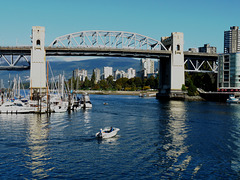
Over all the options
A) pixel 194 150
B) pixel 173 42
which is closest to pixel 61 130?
pixel 194 150

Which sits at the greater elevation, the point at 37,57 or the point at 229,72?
the point at 37,57

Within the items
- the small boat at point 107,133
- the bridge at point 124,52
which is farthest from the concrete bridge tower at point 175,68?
the small boat at point 107,133

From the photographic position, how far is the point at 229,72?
423 ft

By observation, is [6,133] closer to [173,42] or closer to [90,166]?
[90,166]

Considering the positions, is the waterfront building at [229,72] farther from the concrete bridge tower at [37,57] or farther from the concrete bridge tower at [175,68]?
the concrete bridge tower at [37,57]

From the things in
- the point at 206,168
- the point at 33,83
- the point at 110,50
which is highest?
the point at 110,50

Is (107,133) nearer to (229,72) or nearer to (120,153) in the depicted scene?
(120,153)

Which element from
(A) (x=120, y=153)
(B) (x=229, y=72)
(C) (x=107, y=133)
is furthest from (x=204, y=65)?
(A) (x=120, y=153)

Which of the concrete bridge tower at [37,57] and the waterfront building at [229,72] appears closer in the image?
the concrete bridge tower at [37,57]

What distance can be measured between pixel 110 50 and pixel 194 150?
88495mm

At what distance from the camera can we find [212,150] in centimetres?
3158

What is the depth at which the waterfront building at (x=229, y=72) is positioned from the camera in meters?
127

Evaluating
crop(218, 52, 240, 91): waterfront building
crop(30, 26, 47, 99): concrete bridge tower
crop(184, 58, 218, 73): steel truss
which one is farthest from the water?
crop(184, 58, 218, 73): steel truss

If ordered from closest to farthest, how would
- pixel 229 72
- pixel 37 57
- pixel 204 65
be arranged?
pixel 37 57 → pixel 229 72 → pixel 204 65
